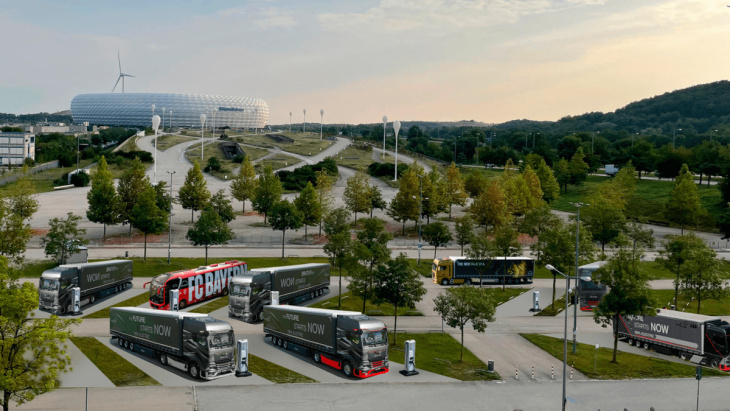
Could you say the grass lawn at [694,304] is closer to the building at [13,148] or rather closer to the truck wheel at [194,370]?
the truck wheel at [194,370]

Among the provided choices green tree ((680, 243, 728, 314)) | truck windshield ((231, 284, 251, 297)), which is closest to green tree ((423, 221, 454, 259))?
green tree ((680, 243, 728, 314))

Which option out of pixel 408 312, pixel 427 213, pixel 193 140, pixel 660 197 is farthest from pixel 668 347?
pixel 193 140

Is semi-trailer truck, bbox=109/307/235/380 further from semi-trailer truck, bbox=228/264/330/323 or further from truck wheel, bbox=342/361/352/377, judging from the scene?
semi-trailer truck, bbox=228/264/330/323

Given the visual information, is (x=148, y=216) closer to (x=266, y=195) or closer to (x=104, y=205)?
(x=104, y=205)

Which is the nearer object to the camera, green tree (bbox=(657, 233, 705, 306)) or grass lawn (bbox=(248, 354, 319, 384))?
grass lawn (bbox=(248, 354, 319, 384))

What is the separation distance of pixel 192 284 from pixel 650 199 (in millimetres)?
80119

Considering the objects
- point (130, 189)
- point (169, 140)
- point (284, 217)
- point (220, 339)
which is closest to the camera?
point (220, 339)

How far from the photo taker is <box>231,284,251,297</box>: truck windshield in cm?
4088

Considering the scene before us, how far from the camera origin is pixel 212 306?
44875mm

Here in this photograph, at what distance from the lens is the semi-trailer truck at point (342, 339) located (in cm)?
3150

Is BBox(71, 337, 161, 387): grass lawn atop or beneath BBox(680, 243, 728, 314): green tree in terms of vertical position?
beneath

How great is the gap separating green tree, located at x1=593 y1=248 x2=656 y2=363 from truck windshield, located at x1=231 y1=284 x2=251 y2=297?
2197cm

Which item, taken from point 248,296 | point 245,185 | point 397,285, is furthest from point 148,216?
point 397,285

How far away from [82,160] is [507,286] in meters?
118
